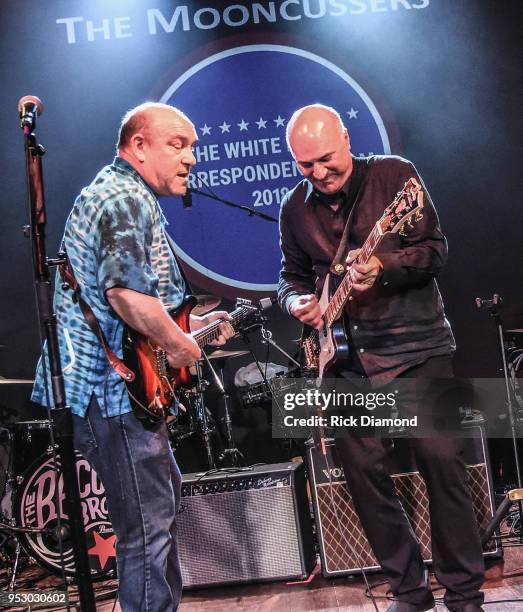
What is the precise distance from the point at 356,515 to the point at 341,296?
4.50 ft

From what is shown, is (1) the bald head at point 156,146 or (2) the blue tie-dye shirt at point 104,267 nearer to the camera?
(2) the blue tie-dye shirt at point 104,267

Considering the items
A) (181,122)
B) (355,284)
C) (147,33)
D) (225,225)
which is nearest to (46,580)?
(225,225)

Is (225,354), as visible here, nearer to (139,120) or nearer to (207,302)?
(207,302)

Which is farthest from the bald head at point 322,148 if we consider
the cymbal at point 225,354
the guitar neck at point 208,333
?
the cymbal at point 225,354

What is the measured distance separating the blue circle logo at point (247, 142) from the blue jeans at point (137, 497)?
3455 millimetres

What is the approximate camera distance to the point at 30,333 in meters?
6.12

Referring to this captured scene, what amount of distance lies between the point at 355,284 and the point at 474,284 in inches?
122

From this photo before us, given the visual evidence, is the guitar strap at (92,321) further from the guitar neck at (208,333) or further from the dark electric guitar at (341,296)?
the dark electric guitar at (341,296)

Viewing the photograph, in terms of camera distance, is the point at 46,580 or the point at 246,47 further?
the point at 246,47

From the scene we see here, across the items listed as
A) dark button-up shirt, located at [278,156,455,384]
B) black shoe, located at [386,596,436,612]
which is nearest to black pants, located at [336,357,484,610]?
black shoe, located at [386,596,436,612]

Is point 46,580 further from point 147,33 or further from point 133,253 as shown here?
point 147,33

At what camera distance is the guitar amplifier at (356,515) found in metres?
4.18

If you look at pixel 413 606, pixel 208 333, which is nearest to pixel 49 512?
pixel 208 333

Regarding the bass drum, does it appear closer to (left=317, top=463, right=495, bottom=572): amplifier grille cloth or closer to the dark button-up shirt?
(left=317, top=463, right=495, bottom=572): amplifier grille cloth
